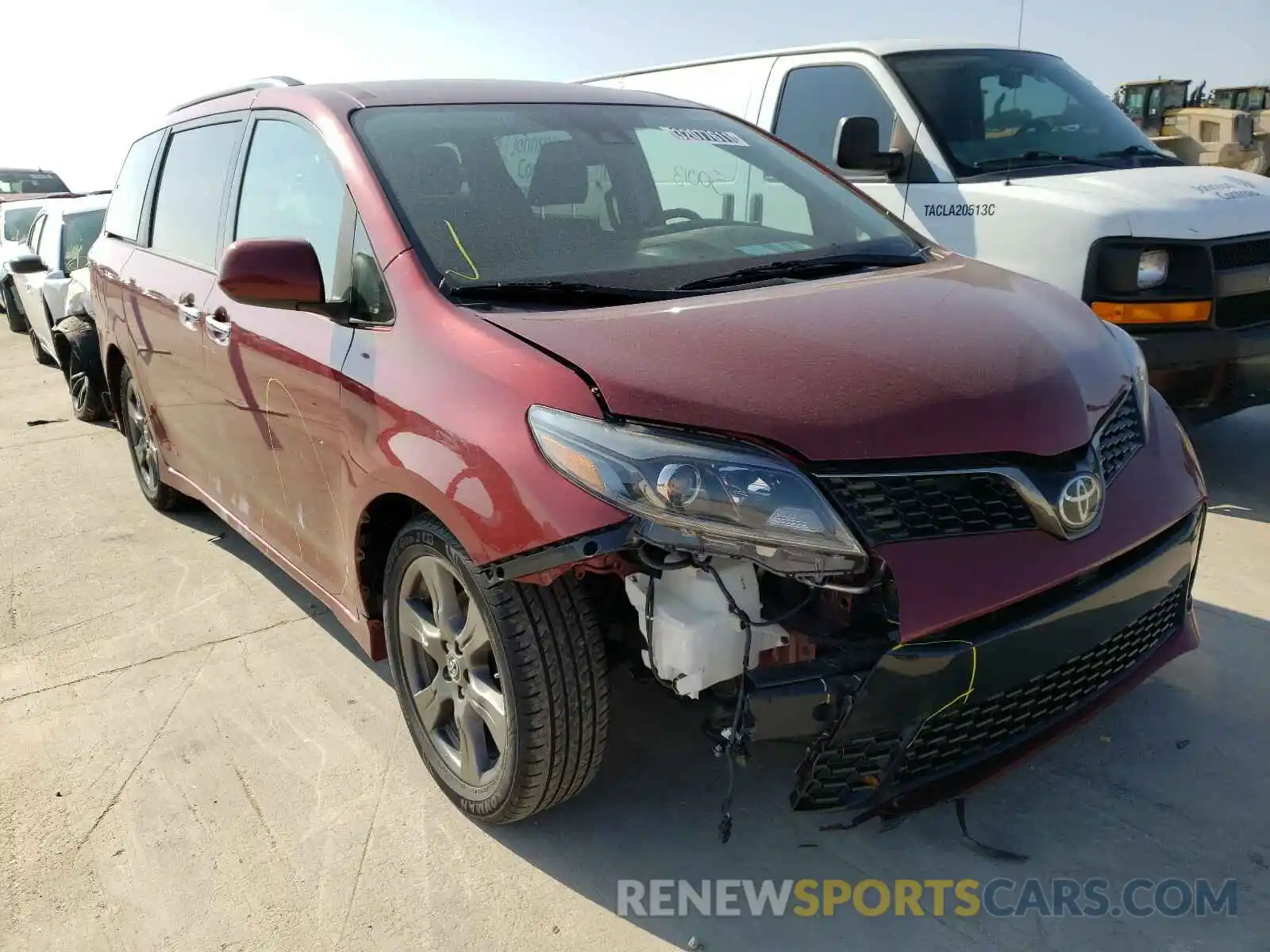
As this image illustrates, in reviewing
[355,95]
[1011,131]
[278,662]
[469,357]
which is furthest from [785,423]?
[1011,131]

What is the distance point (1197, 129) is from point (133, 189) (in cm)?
2060

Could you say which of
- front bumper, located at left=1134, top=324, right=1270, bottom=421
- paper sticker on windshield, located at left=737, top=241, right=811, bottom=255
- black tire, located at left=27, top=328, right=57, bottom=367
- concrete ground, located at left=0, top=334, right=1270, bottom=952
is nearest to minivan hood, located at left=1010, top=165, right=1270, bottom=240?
front bumper, located at left=1134, top=324, right=1270, bottom=421

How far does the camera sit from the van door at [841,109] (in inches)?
202

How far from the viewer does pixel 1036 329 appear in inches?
95.8

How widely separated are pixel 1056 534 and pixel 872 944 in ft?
3.03

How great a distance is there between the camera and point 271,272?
8.59ft

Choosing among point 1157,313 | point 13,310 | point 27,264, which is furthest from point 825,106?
point 13,310

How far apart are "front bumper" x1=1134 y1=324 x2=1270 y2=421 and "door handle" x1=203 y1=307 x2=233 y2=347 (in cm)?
350

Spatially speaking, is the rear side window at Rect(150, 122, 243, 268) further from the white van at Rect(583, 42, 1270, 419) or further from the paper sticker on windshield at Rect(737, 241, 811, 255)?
the paper sticker on windshield at Rect(737, 241, 811, 255)

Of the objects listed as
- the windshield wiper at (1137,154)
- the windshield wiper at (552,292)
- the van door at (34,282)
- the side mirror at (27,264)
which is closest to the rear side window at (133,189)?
the windshield wiper at (552,292)

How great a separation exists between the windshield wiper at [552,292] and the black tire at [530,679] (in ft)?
1.78

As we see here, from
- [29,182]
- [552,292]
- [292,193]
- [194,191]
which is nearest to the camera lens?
[552,292]

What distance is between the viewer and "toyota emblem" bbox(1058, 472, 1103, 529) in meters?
2.10

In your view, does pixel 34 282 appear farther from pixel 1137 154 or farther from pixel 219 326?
pixel 1137 154
